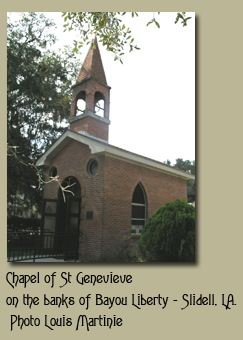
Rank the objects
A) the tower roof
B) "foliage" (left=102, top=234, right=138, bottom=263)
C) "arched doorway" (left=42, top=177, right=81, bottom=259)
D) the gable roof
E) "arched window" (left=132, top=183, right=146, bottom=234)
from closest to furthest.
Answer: "foliage" (left=102, top=234, right=138, bottom=263) → the gable roof → "arched doorway" (left=42, top=177, right=81, bottom=259) → "arched window" (left=132, top=183, right=146, bottom=234) → the tower roof

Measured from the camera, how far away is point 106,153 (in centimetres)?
735

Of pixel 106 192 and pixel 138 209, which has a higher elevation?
pixel 106 192

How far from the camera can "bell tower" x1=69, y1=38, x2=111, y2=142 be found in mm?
9609

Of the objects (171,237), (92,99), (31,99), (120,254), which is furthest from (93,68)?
(171,237)

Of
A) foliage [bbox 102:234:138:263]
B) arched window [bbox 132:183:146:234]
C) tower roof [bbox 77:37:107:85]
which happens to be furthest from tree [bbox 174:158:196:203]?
tower roof [bbox 77:37:107:85]

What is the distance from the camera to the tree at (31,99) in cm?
1141

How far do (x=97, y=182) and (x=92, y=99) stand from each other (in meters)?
3.94

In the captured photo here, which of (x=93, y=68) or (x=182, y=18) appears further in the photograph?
(x=93, y=68)

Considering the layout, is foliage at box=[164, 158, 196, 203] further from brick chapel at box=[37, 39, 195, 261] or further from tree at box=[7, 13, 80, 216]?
tree at box=[7, 13, 80, 216]

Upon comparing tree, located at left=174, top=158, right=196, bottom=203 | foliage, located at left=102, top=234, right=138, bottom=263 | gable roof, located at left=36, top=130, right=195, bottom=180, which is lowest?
foliage, located at left=102, top=234, right=138, bottom=263

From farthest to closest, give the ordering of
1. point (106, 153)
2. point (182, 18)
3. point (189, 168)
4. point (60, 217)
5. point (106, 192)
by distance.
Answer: point (60, 217) → point (106, 153) → point (106, 192) → point (189, 168) → point (182, 18)

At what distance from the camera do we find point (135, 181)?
812 cm

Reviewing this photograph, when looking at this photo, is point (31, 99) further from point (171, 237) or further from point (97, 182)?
point (171, 237)
